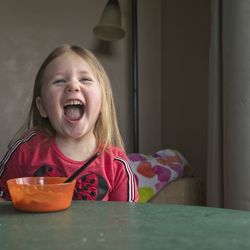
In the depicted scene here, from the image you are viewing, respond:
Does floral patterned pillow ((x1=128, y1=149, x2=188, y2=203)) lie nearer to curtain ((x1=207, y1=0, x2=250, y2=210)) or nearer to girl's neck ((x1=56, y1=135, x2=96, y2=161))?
curtain ((x1=207, y1=0, x2=250, y2=210))

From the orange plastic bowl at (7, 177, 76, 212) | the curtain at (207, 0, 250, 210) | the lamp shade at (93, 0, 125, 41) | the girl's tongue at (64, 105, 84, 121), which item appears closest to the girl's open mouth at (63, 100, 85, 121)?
the girl's tongue at (64, 105, 84, 121)

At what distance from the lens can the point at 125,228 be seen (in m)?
0.58

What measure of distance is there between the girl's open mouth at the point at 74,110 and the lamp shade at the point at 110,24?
1564 mm

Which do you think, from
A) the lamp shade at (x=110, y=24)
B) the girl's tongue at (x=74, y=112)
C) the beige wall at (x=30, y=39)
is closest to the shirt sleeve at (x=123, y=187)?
the girl's tongue at (x=74, y=112)

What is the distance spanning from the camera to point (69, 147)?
118cm

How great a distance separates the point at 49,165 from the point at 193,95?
1.85 metres

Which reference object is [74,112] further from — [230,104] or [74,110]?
[230,104]

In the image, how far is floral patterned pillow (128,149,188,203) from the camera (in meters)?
2.14

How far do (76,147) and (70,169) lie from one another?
3.2 inches

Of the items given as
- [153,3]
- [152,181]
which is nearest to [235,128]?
[152,181]

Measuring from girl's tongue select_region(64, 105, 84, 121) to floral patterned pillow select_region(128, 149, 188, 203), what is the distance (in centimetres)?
100

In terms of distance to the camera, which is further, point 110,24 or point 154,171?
point 110,24

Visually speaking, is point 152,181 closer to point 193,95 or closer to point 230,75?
point 230,75

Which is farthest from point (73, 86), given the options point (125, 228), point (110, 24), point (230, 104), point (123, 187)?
point (110, 24)
